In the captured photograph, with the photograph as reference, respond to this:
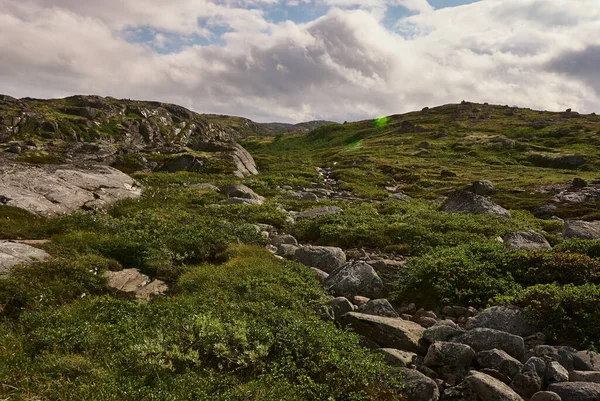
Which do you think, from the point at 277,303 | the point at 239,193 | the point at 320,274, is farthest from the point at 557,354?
the point at 239,193

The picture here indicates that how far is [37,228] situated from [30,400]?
1405cm

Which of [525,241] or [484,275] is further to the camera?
[525,241]

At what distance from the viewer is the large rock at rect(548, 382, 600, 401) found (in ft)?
23.7

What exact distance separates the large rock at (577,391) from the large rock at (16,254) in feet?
48.5

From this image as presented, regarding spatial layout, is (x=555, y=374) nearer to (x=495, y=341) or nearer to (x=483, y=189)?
(x=495, y=341)

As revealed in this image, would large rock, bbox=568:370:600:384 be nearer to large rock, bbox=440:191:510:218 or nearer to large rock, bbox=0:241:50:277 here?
large rock, bbox=0:241:50:277

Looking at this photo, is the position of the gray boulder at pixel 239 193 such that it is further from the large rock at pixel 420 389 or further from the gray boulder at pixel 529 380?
the gray boulder at pixel 529 380

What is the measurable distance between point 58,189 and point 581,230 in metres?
32.0

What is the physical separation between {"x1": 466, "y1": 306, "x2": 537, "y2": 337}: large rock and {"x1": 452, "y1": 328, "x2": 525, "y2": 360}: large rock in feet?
4.07

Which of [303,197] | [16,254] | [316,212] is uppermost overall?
[303,197]

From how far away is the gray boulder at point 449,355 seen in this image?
346 inches

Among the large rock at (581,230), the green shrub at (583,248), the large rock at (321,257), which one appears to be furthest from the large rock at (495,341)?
the large rock at (581,230)

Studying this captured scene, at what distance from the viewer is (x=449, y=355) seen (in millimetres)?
8906

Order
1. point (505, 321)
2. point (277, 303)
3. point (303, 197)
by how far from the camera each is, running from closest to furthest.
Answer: point (505, 321) < point (277, 303) < point (303, 197)
